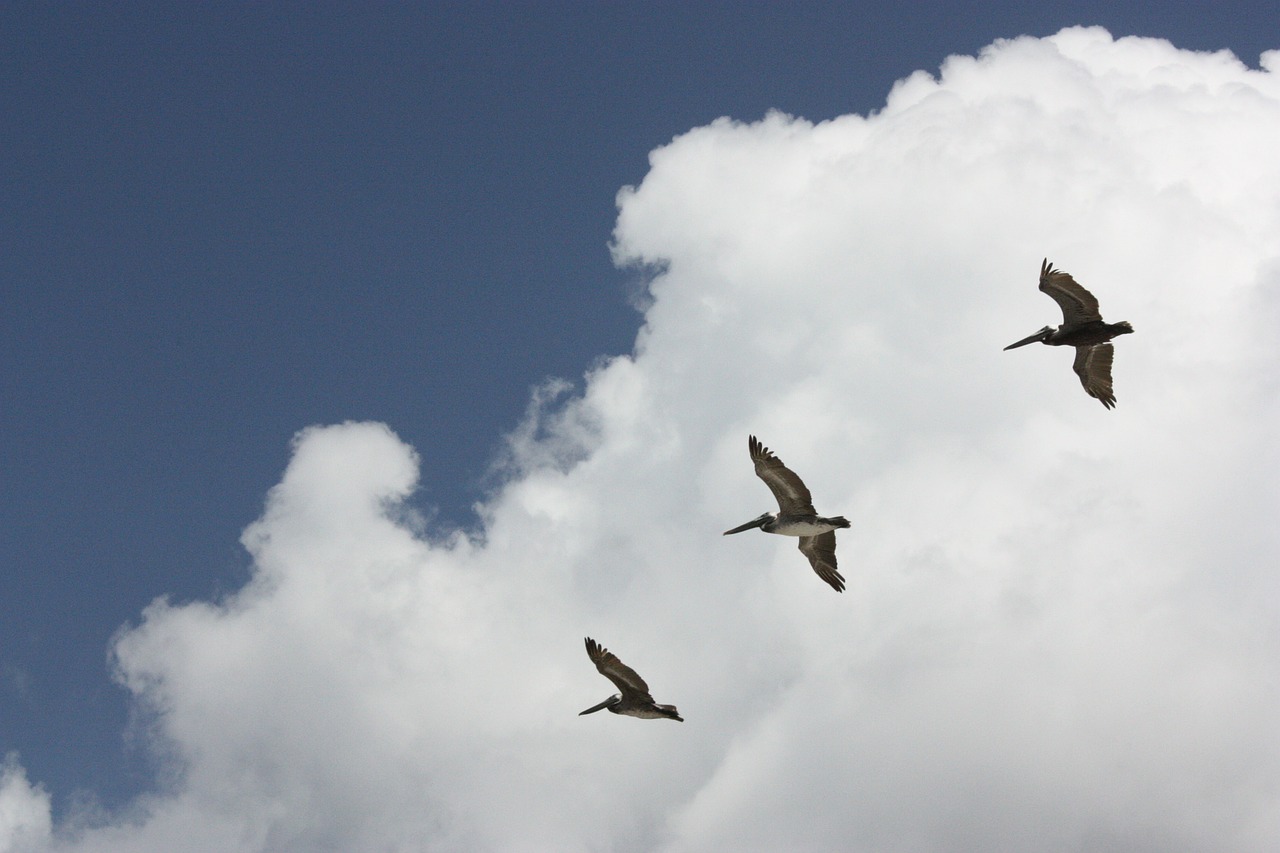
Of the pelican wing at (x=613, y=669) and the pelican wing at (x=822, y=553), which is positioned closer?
the pelican wing at (x=613, y=669)

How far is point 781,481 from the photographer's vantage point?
1626 inches

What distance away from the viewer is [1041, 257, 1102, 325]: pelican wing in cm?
4175

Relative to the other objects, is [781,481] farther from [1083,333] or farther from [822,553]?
[1083,333]

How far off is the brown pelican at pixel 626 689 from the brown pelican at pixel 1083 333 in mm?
17541

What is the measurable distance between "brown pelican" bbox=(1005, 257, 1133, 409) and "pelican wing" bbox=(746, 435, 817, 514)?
32.5 feet

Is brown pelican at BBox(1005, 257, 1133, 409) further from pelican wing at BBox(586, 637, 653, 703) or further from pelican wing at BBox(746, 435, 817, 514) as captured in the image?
pelican wing at BBox(586, 637, 653, 703)

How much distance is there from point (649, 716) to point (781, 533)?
753 centimetres

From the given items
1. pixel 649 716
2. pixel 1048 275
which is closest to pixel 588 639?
pixel 649 716

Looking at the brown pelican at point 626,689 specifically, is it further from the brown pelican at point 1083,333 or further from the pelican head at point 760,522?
the brown pelican at point 1083,333

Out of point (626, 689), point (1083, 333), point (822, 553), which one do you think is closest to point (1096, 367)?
point (1083, 333)

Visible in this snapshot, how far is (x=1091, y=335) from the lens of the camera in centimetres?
4347

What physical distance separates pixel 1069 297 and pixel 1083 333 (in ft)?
5.92

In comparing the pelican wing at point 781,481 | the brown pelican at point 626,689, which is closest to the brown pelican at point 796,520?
the pelican wing at point 781,481

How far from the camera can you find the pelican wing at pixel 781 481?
4056 centimetres
